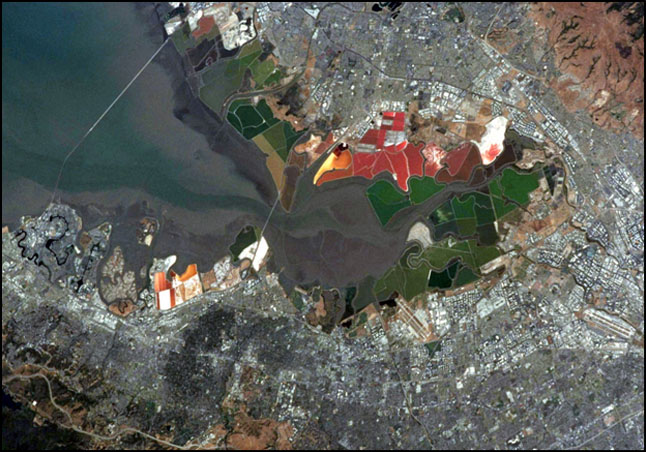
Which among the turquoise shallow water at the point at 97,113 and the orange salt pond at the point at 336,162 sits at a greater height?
the turquoise shallow water at the point at 97,113

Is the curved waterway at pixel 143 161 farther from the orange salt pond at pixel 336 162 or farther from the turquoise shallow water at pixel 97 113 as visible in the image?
the orange salt pond at pixel 336 162

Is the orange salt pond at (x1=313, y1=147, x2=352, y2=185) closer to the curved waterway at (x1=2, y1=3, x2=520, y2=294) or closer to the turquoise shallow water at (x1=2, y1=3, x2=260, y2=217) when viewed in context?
the curved waterway at (x1=2, y1=3, x2=520, y2=294)

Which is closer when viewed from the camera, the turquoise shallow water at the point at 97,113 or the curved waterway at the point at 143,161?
the curved waterway at the point at 143,161

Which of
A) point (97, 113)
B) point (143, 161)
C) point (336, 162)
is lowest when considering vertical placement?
point (336, 162)

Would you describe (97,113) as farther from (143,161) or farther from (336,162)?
(336,162)

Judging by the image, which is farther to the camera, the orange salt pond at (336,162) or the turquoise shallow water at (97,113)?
the turquoise shallow water at (97,113)

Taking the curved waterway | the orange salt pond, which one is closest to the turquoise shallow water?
the curved waterway

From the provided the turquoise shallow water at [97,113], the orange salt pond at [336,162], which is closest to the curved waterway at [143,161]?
the turquoise shallow water at [97,113]

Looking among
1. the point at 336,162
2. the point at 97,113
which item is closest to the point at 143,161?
the point at 97,113

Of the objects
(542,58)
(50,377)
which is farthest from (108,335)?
(542,58)
